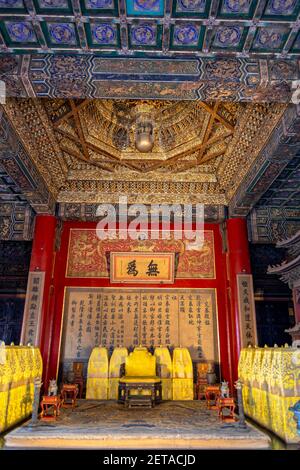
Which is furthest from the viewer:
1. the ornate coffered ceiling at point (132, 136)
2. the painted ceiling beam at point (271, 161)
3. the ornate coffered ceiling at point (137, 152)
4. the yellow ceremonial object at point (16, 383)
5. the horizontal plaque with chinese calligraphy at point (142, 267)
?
the horizontal plaque with chinese calligraphy at point (142, 267)

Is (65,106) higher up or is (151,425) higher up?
(65,106)

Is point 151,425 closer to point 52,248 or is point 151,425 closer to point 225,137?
Result: point 52,248

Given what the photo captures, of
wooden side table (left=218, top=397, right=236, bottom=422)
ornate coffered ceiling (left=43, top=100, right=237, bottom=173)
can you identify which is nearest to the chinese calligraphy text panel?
ornate coffered ceiling (left=43, top=100, right=237, bottom=173)

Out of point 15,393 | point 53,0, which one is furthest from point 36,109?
point 15,393

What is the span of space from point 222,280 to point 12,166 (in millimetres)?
4408

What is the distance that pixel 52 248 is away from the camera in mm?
6555

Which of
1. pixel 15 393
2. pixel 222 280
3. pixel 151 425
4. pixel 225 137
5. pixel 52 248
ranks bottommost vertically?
pixel 151 425

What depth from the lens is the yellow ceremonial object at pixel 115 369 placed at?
579 centimetres

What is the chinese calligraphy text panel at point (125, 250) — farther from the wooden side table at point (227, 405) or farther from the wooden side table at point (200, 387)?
the wooden side table at point (227, 405)

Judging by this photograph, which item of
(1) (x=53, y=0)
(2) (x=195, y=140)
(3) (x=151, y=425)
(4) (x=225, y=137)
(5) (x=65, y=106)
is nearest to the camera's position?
(1) (x=53, y=0)

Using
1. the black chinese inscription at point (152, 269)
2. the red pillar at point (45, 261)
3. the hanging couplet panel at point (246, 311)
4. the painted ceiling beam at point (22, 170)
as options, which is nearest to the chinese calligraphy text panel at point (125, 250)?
the black chinese inscription at point (152, 269)

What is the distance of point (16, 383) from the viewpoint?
3.97 m

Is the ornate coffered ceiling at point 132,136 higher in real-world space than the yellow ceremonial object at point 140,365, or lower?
higher

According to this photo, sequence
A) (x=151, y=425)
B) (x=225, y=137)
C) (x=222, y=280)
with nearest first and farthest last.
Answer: (x=151, y=425)
(x=225, y=137)
(x=222, y=280)
